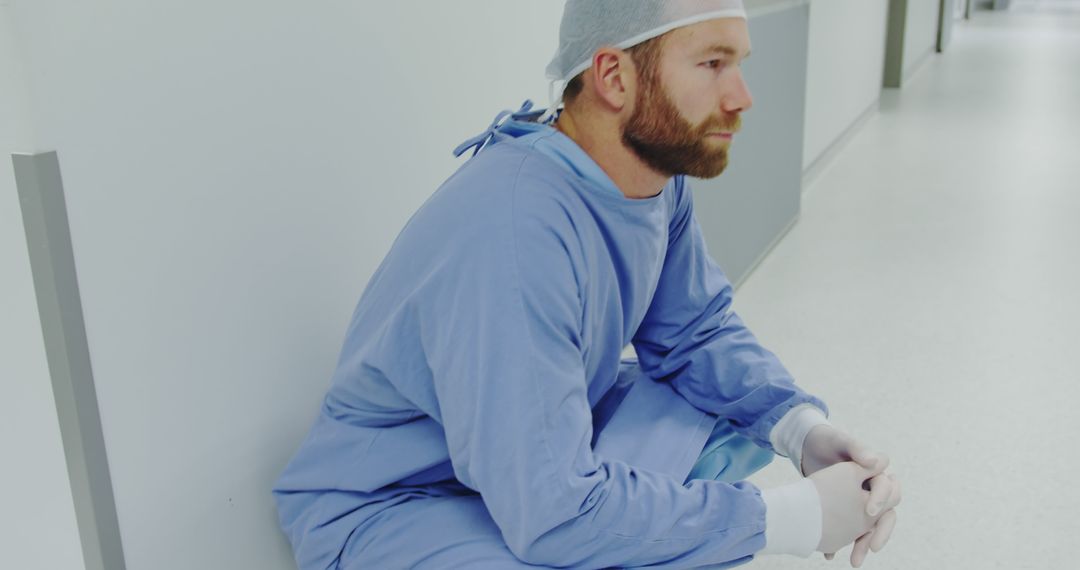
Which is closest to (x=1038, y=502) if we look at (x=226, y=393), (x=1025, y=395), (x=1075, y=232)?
(x=1025, y=395)

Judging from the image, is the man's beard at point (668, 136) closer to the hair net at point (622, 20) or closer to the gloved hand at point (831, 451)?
the hair net at point (622, 20)

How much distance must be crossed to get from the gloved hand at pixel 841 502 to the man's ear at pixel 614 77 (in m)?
0.51

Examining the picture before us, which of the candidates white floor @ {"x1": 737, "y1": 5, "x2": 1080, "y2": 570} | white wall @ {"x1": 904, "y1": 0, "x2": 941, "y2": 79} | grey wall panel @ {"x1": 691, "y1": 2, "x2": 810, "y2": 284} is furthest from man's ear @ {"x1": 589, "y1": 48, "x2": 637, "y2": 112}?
white wall @ {"x1": 904, "y1": 0, "x2": 941, "y2": 79}

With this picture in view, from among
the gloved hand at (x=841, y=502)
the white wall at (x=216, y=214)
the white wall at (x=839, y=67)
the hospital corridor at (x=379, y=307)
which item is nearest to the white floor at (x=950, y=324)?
the hospital corridor at (x=379, y=307)

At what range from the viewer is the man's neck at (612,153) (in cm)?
121

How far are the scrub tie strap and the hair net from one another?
11 cm

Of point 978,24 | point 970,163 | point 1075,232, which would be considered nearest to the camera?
point 1075,232

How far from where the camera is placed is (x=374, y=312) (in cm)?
115

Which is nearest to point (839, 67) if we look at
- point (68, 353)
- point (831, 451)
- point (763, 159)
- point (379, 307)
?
point (763, 159)

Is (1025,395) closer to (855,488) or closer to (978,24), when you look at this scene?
(855,488)

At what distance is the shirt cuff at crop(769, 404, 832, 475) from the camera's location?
138 cm

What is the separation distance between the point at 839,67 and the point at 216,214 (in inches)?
157

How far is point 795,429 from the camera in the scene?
1.39 meters

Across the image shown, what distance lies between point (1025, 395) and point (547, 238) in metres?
1.65
